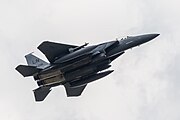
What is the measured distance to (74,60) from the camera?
6888cm

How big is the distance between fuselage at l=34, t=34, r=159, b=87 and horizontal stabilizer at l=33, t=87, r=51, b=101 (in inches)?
84.7

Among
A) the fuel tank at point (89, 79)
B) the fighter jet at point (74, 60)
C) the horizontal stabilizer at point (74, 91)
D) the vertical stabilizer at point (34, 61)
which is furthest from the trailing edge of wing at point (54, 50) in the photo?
the horizontal stabilizer at point (74, 91)

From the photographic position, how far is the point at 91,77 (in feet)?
237

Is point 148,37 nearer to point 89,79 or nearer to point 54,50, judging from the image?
point 89,79

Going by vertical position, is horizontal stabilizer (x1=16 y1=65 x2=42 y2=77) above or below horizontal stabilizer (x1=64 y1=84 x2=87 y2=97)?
above

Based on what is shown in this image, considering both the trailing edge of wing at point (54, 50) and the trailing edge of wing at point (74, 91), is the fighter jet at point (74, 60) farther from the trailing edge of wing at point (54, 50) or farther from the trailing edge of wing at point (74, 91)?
the trailing edge of wing at point (74, 91)

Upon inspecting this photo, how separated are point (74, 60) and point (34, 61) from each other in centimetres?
726

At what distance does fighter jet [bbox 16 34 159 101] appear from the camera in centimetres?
6894

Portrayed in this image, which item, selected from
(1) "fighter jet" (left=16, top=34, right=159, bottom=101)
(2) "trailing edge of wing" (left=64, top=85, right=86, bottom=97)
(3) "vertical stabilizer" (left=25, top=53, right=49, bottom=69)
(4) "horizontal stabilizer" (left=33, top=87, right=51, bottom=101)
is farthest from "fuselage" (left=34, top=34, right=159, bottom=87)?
(2) "trailing edge of wing" (left=64, top=85, right=86, bottom=97)

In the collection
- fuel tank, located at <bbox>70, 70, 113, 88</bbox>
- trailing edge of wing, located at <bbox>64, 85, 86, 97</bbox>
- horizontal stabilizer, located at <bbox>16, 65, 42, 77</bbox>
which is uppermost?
horizontal stabilizer, located at <bbox>16, 65, 42, 77</bbox>

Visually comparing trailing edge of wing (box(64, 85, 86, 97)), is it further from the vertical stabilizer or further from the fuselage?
the vertical stabilizer

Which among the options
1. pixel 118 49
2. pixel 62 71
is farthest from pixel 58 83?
pixel 118 49

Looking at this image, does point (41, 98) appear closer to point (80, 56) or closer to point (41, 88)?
point (41, 88)

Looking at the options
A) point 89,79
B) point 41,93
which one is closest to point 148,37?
point 89,79
